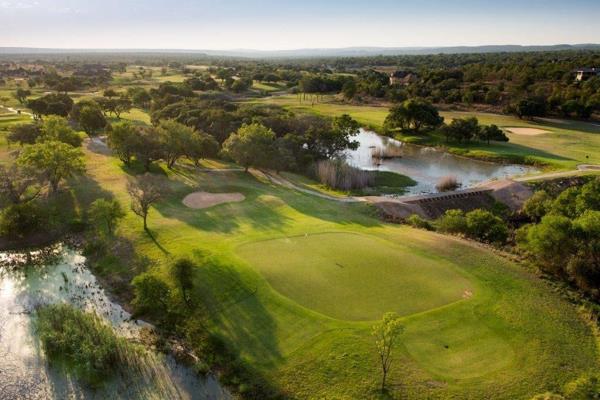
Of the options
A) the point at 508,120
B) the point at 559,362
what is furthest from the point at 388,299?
the point at 508,120

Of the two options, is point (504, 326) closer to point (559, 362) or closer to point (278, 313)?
point (559, 362)

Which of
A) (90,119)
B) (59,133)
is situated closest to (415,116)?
(90,119)

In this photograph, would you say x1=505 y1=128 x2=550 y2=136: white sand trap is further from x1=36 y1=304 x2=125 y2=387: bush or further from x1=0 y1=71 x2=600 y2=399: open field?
x1=36 y1=304 x2=125 y2=387: bush

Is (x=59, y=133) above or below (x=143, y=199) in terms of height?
above

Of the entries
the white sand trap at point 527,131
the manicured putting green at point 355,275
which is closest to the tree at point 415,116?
the white sand trap at point 527,131

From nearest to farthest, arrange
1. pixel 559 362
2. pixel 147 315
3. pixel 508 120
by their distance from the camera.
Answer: pixel 559 362 < pixel 147 315 < pixel 508 120

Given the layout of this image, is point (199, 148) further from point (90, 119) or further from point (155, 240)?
point (90, 119)

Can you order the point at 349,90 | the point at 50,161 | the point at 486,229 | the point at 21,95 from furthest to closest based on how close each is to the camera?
the point at 349,90, the point at 21,95, the point at 50,161, the point at 486,229
